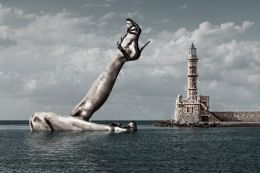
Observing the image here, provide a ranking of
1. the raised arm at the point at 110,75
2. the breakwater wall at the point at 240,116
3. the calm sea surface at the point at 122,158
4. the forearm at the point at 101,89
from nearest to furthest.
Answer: the calm sea surface at the point at 122,158, the raised arm at the point at 110,75, the forearm at the point at 101,89, the breakwater wall at the point at 240,116

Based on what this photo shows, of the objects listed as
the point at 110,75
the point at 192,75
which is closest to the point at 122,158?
the point at 110,75

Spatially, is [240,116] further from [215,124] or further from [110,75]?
[110,75]

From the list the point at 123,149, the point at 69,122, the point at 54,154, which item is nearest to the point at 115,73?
the point at 69,122

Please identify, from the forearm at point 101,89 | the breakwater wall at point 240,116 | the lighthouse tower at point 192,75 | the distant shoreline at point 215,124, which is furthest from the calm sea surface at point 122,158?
the breakwater wall at point 240,116

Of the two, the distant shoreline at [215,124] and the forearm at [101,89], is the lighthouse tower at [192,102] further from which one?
the forearm at [101,89]

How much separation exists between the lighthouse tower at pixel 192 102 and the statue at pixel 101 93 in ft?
111

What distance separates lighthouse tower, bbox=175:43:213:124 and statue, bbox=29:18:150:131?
33.9m

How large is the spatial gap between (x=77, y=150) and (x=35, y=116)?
26.6 meters

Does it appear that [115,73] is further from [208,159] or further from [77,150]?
[208,159]

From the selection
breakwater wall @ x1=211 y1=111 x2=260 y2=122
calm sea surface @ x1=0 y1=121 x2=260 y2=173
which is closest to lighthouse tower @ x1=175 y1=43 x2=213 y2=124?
breakwater wall @ x1=211 y1=111 x2=260 y2=122

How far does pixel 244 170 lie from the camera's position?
3516cm

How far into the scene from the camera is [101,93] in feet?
215

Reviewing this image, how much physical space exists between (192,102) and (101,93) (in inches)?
1573

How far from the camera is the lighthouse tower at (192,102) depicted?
103 m
